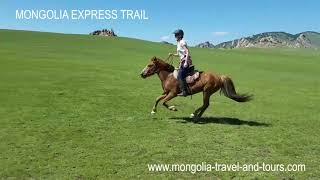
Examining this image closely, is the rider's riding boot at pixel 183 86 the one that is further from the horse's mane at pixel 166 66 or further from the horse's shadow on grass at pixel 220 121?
the horse's shadow on grass at pixel 220 121

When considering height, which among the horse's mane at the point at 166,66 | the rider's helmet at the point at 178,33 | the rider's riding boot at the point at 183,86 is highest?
the rider's helmet at the point at 178,33

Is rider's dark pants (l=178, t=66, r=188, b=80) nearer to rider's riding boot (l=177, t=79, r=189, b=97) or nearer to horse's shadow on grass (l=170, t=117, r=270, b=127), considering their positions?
rider's riding boot (l=177, t=79, r=189, b=97)

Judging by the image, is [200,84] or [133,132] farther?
[200,84]

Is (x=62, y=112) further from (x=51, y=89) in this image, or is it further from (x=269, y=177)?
(x=269, y=177)

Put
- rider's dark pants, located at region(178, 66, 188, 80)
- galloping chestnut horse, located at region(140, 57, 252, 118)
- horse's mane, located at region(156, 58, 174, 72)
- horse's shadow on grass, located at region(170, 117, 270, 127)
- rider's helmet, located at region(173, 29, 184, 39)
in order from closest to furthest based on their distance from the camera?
rider's helmet, located at region(173, 29, 184, 39) → rider's dark pants, located at region(178, 66, 188, 80) → galloping chestnut horse, located at region(140, 57, 252, 118) → horse's mane, located at region(156, 58, 174, 72) → horse's shadow on grass, located at region(170, 117, 270, 127)

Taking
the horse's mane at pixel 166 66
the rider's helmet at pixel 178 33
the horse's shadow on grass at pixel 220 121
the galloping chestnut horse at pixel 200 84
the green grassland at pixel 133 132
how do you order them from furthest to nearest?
the horse's shadow on grass at pixel 220 121 → the horse's mane at pixel 166 66 → the galloping chestnut horse at pixel 200 84 → the rider's helmet at pixel 178 33 → the green grassland at pixel 133 132

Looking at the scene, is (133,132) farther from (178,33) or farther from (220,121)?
(220,121)

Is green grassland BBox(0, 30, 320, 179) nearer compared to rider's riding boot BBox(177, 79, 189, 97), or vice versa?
green grassland BBox(0, 30, 320, 179)

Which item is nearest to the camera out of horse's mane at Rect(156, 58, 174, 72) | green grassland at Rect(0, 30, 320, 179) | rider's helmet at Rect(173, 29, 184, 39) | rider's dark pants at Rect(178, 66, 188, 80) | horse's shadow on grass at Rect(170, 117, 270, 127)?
green grassland at Rect(0, 30, 320, 179)

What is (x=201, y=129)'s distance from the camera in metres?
16.0

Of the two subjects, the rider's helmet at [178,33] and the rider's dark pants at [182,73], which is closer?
the rider's helmet at [178,33]

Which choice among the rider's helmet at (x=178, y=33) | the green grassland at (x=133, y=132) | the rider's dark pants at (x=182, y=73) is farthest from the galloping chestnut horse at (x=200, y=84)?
the rider's helmet at (x=178, y=33)

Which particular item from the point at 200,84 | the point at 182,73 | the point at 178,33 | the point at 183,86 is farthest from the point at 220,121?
the point at 178,33

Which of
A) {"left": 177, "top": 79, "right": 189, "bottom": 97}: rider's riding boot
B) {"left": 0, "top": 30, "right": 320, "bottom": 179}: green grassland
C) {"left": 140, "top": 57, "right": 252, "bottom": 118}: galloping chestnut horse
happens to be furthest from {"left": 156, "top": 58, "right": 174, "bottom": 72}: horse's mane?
{"left": 0, "top": 30, "right": 320, "bottom": 179}: green grassland
